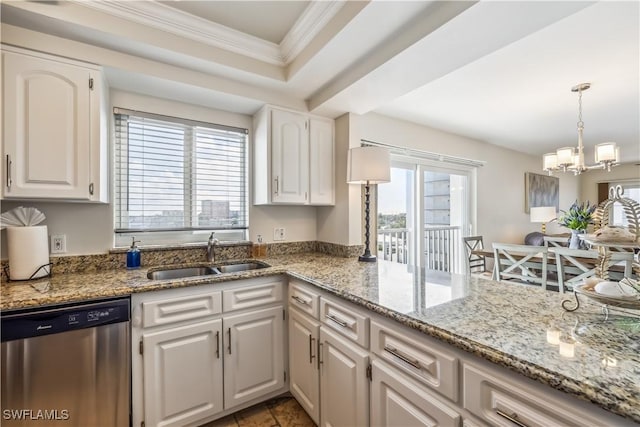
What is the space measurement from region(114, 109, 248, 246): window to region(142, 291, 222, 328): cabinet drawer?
0.81 meters

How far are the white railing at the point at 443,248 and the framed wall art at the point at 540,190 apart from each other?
6.37 feet

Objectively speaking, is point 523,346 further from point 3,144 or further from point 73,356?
point 3,144

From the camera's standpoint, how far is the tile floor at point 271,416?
69.7 inches

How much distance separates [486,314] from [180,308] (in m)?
1.53

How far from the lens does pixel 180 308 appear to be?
162cm

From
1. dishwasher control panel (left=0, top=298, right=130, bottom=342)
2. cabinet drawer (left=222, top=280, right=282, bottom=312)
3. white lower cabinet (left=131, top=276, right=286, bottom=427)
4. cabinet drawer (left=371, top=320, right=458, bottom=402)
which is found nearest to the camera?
cabinet drawer (left=371, top=320, right=458, bottom=402)

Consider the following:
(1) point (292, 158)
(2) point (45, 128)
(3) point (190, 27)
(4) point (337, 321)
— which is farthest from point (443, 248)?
(2) point (45, 128)

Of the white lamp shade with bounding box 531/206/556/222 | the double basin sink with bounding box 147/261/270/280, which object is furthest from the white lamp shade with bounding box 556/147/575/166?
the double basin sink with bounding box 147/261/270/280

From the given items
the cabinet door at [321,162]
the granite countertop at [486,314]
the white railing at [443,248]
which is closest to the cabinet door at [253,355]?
the granite countertop at [486,314]

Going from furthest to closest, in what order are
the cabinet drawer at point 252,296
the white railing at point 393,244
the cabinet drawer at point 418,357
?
the white railing at point 393,244, the cabinet drawer at point 252,296, the cabinet drawer at point 418,357

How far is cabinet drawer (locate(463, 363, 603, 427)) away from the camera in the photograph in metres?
0.69

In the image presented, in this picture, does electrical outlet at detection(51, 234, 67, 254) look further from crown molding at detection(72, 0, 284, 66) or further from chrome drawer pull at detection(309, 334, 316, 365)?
chrome drawer pull at detection(309, 334, 316, 365)

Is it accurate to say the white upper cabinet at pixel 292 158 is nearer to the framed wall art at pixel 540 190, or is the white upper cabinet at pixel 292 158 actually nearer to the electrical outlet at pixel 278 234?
the electrical outlet at pixel 278 234

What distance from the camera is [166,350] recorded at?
1.58 meters
